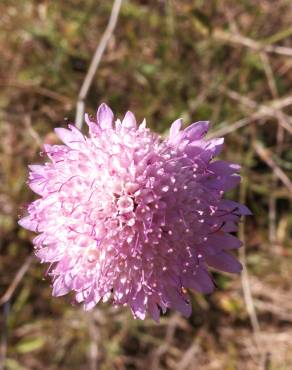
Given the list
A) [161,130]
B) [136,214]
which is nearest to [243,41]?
[161,130]

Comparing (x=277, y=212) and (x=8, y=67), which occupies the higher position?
(x=8, y=67)

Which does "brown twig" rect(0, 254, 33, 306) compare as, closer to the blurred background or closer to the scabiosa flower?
the blurred background

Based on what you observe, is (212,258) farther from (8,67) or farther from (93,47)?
(8,67)

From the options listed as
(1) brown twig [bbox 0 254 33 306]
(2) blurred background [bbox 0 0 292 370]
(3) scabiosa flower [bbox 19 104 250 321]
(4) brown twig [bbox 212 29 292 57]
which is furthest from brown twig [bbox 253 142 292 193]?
(1) brown twig [bbox 0 254 33 306]

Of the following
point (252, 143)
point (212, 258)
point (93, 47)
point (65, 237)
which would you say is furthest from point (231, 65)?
point (65, 237)

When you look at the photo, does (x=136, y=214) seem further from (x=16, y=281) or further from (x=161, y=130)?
(x=161, y=130)

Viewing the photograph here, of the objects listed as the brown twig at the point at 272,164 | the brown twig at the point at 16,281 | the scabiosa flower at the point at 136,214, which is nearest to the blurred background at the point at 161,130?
the brown twig at the point at 272,164
